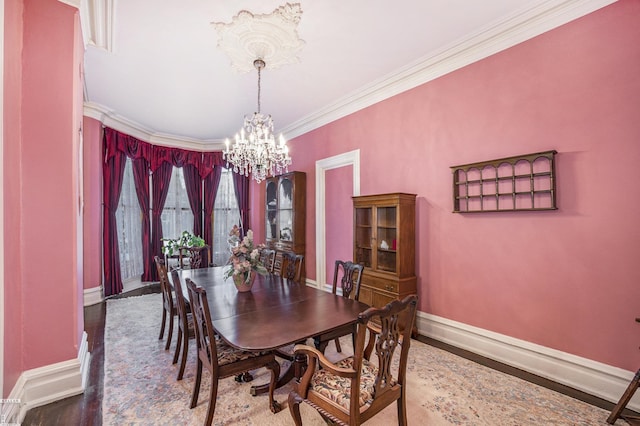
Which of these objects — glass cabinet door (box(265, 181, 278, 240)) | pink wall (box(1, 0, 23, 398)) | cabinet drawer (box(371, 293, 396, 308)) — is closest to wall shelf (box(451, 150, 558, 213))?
cabinet drawer (box(371, 293, 396, 308))

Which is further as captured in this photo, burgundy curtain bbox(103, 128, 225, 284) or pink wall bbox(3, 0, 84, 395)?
burgundy curtain bbox(103, 128, 225, 284)

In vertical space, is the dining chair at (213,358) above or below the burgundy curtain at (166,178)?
below

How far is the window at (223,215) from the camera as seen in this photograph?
22.4 feet

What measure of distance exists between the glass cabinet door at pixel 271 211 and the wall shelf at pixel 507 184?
11.3 ft

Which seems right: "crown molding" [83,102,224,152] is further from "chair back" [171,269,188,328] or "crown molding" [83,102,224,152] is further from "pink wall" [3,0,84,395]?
"chair back" [171,269,188,328]

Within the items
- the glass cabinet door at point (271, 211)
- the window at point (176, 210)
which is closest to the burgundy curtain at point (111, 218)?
the window at point (176, 210)

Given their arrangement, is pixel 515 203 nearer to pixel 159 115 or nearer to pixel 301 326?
→ pixel 301 326

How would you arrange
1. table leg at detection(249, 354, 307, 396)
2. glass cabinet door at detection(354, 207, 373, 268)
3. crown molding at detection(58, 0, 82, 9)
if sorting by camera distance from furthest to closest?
glass cabinet door at detection(354, 207, 373, 268)
crown molding at detection(58, 0, 82, 9)
table leg at detection(249, 354, 307, 396)

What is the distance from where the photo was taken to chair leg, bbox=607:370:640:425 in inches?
71.8

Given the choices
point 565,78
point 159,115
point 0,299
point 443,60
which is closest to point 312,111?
point 443,60

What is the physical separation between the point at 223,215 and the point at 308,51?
4740mm

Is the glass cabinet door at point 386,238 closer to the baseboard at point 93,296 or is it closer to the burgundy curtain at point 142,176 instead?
the baseboard at point 93,296

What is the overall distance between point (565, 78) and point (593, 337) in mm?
2081

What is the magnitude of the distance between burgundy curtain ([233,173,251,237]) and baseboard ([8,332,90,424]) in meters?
4.61
